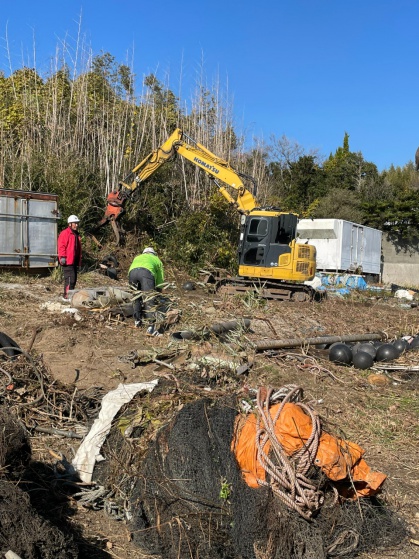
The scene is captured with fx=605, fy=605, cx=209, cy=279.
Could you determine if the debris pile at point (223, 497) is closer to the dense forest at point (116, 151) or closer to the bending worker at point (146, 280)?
the bending worker at point (146, 280)

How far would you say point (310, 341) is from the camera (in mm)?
9570

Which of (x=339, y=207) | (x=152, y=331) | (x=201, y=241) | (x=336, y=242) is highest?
(x=339, y=207)

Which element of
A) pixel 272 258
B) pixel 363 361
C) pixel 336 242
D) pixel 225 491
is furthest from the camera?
pixel 336 242

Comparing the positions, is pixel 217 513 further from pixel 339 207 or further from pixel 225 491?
pixel 339 207

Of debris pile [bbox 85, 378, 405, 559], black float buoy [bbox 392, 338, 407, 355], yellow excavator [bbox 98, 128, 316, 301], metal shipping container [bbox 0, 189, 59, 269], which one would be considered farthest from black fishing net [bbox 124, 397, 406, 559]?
yellow excavator [bbox 98, 128, 316, 301]

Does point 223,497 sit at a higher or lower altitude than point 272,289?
lower

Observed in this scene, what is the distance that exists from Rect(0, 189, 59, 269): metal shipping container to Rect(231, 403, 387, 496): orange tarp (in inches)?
437

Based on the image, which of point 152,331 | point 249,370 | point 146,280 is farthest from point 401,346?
point 146,280

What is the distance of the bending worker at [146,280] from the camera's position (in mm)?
9535

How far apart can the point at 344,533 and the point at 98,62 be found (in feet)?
63.8

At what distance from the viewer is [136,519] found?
12.1ft

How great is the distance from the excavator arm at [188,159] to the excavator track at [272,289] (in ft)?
7.62

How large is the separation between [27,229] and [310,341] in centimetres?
786

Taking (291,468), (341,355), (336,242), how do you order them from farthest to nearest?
1. (336,242)
2. (341,355)
3. (291,468)
